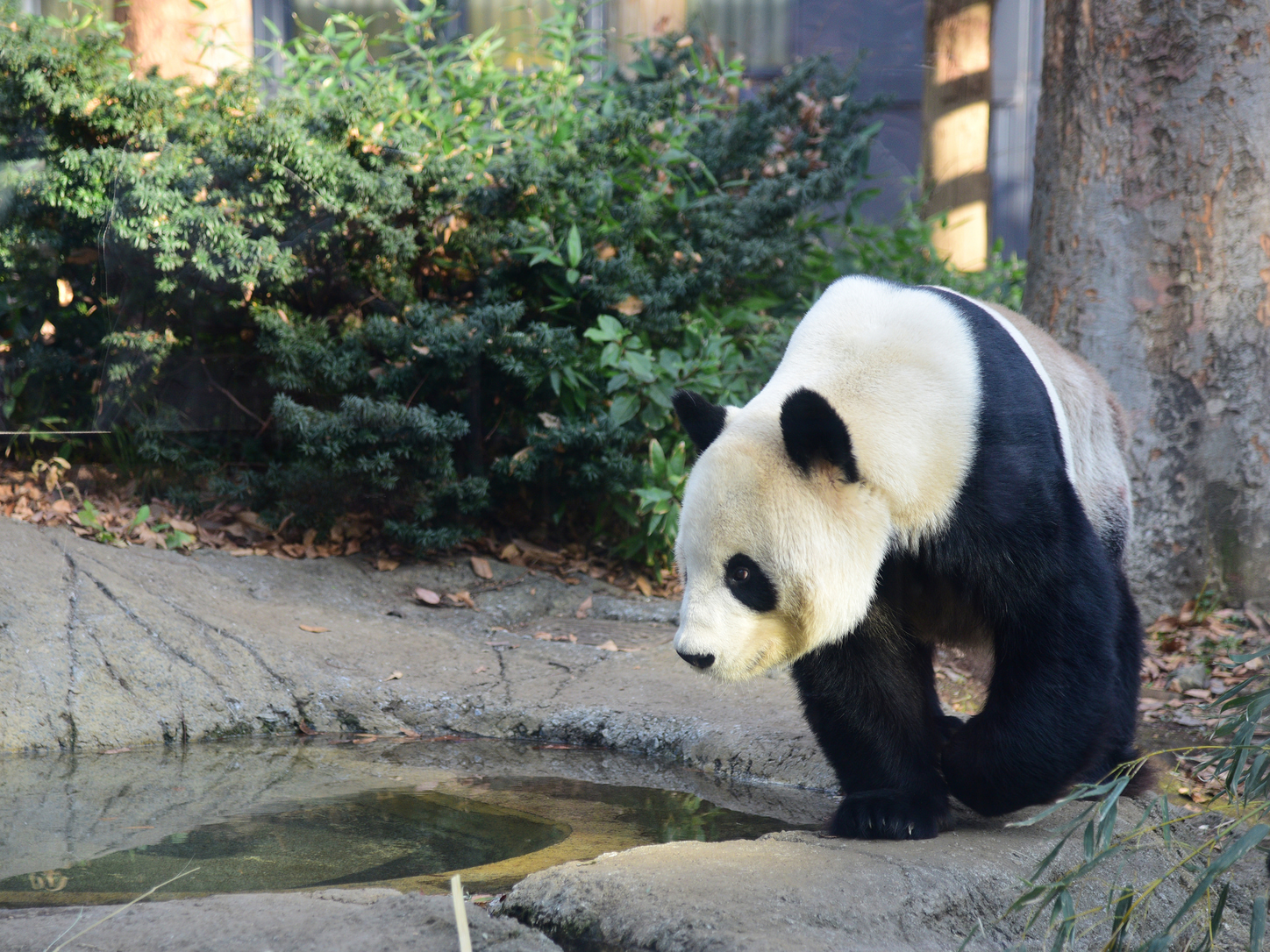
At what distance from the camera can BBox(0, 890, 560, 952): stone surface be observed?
1.76m

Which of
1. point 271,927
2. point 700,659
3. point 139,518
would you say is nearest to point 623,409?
point 139,518

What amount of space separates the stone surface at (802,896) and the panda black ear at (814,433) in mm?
825

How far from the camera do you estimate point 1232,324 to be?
4.46 metres

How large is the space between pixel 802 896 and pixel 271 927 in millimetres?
948

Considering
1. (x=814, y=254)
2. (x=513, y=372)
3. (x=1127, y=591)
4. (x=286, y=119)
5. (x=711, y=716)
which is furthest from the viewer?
(x=814, y=254)

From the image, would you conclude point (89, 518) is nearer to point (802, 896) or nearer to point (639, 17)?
point (802, 896)

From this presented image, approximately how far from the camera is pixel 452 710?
3766 millimetres

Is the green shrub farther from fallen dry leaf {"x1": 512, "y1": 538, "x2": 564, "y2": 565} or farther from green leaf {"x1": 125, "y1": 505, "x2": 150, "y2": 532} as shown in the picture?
green leaf {"x1": 125, "y1": 505, "x2": 150, "y2": 532}

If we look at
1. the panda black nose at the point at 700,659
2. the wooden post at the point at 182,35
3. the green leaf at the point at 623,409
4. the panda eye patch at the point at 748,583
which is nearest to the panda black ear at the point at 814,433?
the panda eye patch at the point at 748,583

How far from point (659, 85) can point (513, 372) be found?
189cm

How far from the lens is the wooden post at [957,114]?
322 inches

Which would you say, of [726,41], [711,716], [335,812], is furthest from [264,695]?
[726,41]

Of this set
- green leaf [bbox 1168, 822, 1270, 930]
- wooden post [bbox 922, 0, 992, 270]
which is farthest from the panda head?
wooden post [bbox 922, 0, 992, 270]

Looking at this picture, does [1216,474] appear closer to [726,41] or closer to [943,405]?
[943,405]
